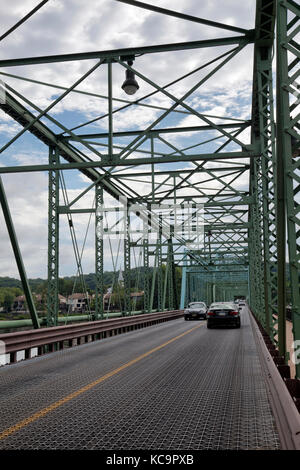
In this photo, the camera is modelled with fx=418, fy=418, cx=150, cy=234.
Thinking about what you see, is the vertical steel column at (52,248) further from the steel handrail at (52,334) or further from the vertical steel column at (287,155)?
the vertical steel column at (287,155)

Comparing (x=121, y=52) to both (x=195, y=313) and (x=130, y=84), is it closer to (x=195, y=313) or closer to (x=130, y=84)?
(x=130, y=84)

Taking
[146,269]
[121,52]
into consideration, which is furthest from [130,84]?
[146,269]

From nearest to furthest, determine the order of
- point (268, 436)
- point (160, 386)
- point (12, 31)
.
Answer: point (268, 436) < point (160, 386) < point (12, 31)

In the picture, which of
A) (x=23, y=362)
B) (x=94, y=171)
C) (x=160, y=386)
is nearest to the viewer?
(x=160, y=386)

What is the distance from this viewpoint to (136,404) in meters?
5.85

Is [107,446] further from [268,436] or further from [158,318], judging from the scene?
[158,318]

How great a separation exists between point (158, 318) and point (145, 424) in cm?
2378

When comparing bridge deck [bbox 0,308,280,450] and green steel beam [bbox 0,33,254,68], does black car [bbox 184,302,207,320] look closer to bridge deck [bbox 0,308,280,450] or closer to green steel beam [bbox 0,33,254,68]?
bridge deck [bbox 0,308,280,450]

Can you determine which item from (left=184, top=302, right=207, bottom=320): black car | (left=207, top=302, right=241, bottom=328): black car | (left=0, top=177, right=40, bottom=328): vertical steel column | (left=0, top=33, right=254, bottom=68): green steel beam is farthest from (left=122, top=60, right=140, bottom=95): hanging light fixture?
(left=184, top=302, right=207, bottom=320): black car

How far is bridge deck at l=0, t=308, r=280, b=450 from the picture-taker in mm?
4318

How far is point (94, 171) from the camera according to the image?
850 inches

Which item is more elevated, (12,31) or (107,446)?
(12,31)

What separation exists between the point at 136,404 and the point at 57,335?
7.22 meters
